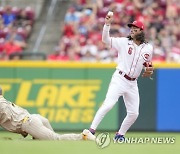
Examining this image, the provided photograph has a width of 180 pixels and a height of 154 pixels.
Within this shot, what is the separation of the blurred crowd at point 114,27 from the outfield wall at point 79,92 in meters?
1.17

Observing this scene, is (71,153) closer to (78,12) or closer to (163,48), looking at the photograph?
(163,48)

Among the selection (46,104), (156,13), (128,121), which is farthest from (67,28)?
(128,121)

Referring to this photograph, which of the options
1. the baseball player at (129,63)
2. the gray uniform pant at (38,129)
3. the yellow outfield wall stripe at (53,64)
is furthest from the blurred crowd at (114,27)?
the gray uniform pant at (38,129)

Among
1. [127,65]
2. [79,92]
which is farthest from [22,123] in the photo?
[79,92]

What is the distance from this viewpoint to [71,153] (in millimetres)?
9000

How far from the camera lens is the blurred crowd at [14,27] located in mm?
18219

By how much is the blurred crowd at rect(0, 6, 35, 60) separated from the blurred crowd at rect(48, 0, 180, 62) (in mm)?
978

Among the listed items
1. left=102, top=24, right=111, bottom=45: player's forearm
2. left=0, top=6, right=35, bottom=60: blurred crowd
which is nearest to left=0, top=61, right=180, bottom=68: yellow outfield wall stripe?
left=0, top=6, right=35, bottom=60: blurred crowd

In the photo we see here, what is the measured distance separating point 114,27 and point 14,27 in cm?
288

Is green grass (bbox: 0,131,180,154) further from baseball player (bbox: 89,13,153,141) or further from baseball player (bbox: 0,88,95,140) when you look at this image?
baseball player (bbox: 89,13,153,141)

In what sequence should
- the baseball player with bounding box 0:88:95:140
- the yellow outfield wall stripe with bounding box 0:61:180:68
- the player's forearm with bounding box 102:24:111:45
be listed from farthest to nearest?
1. the yellow outfield wall stripe with bounding box 0:61:180:68
2. the player's forearm with bounding box 102:24:111:45
3. the baseball player with bounding box 0:88:95:140

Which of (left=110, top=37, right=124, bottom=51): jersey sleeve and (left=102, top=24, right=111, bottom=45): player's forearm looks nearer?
(left=102, top=24, right=111, bottom=45): player's forearm

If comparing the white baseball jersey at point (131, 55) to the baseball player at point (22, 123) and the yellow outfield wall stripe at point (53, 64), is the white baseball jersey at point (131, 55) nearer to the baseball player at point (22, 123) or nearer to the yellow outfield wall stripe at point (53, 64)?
the baseball player at point (22, 123)

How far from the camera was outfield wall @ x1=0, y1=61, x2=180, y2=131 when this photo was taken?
15438 mm
